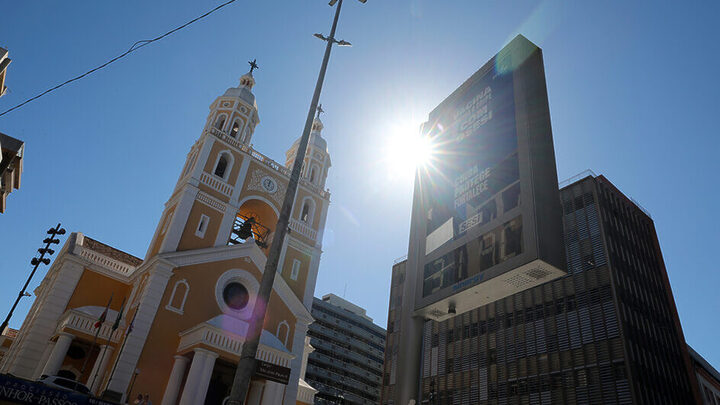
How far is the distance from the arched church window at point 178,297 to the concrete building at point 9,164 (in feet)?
37.0

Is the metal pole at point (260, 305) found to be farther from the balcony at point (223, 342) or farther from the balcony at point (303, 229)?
the balcony at point (303, 229)

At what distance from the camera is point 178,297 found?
1046 inches

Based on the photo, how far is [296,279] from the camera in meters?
33.0

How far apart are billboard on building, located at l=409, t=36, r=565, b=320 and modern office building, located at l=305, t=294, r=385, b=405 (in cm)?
7487

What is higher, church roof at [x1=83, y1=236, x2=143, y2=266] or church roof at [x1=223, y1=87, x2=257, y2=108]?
church roof at [x1=223, y1=87, x2=257, y2=108]

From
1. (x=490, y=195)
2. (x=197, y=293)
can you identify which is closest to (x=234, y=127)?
(x=197, y=293)

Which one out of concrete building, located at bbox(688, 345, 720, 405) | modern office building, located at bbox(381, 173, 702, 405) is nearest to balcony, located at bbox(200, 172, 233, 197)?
modern office building, located at bbox(381, 173, 702, 405)

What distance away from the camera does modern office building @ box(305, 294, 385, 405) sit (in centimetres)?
8425

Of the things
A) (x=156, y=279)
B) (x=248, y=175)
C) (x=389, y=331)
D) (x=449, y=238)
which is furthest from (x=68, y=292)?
(x=389, y=331)

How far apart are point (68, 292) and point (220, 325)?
10.5 metres

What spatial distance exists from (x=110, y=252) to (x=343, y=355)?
209 feet

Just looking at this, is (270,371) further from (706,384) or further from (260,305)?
(706,384)

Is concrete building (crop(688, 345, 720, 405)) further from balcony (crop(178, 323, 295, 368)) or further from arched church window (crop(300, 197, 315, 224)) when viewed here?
balcony (crop(178, 323, 295, 368))

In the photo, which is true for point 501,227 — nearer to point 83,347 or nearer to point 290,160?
point 83,347
